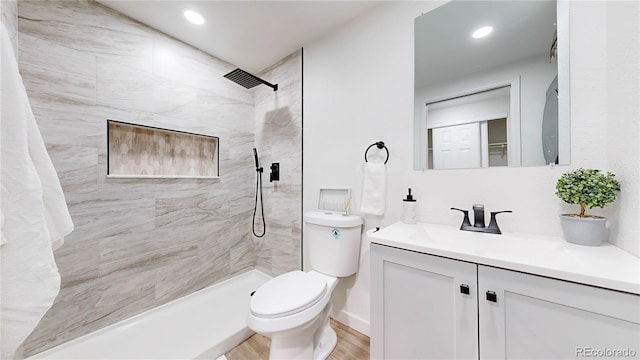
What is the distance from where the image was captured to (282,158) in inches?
82.6

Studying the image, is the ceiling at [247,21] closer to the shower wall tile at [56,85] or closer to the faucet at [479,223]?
the shower wall tile at [56,85]

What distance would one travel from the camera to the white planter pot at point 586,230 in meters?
0.77

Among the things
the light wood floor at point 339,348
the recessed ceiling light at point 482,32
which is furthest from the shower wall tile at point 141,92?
the recessed ceiling light at point 482,32

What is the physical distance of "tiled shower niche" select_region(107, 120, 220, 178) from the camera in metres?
1.58

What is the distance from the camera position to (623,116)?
745mm

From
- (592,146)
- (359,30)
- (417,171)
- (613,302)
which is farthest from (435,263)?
(359,30)

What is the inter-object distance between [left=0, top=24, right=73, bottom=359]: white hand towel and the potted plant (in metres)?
1.74

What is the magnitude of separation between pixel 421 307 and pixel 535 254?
0.43m

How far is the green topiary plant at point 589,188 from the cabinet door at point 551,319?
37 cm

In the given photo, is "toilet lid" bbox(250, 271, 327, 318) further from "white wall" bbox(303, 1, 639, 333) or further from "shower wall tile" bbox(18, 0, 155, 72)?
"shower wall tile" bbox(18, 0, 155, 72)

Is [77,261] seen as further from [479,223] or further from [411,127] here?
[479,223]

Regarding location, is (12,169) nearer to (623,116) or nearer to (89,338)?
(89,338)

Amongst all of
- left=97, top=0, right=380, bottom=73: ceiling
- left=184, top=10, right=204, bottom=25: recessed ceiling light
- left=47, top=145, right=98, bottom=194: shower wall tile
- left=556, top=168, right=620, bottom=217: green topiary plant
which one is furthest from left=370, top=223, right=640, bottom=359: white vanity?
left=184, top=10, right=204, bottom=25: recessed ceiling light

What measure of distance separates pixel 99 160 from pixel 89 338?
1150mm
